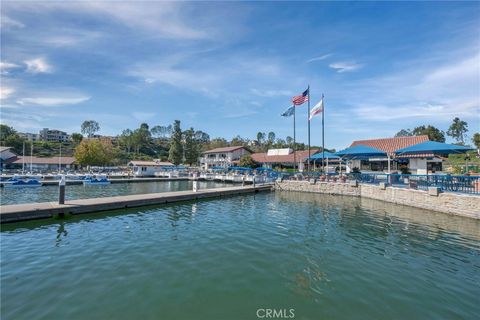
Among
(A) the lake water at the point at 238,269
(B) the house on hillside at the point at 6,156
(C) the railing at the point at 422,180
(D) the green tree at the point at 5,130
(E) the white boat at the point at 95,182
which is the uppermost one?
(D) the green tree at the point at 5,130

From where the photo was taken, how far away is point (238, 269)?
7746 millimetres

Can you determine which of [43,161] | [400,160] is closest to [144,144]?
[43,161]

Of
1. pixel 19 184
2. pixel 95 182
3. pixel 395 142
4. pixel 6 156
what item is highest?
pixel 395 142

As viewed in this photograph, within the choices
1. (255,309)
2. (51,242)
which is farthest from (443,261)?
(51,242)

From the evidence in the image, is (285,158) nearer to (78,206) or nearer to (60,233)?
(78,206)

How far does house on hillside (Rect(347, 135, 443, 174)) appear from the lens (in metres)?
30.0

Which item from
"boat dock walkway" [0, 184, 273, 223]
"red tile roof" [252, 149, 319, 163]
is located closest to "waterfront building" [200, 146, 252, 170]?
"red tile roof" [252, 149, 319, 163]

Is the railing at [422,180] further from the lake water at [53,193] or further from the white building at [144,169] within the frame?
the white building at [144,169]

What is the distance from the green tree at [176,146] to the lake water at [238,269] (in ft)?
209

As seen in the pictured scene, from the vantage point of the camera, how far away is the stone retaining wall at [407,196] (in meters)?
14.7

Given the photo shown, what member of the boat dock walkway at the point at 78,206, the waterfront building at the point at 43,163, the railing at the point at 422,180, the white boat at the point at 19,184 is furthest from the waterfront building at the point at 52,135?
Result: the railing at the point at 422,180

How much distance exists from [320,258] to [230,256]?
3158 mm

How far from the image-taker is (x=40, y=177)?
40.5m

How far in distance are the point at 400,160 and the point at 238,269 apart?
1292 inches
